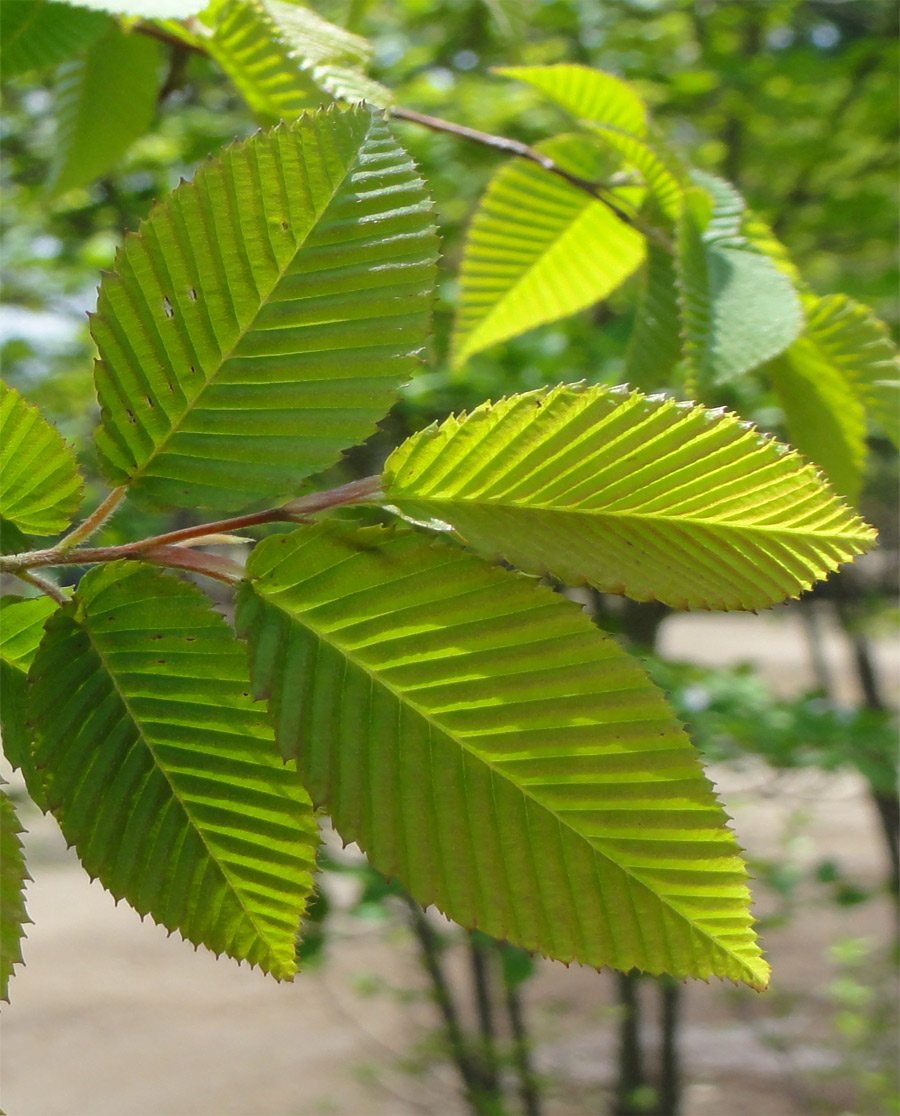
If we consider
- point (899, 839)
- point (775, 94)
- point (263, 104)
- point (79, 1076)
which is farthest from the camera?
point (899, 839)

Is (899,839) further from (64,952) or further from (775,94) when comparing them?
(64,952)

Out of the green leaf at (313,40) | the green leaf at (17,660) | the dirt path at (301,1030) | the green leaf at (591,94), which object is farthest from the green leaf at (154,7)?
the dirt path at (301,1030)

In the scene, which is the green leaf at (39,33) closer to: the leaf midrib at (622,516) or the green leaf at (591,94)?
the green leaf at (591,94)

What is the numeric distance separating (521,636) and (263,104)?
48 centimetres

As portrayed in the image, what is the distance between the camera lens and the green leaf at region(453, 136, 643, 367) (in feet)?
2.27

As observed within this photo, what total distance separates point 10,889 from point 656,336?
471mm

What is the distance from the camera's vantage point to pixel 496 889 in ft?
1.06

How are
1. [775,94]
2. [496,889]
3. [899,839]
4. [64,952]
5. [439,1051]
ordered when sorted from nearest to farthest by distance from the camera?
[496,889], [775,94], [439,1051], [899,839], [64,952]

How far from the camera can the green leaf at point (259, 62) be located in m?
0.64

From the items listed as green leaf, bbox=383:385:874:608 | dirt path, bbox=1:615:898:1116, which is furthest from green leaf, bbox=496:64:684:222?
dirt path, bbox=1:615:898:1116

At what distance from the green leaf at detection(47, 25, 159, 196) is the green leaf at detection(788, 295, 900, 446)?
50 centimetres

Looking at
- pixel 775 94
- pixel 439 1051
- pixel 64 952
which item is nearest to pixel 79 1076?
pixel 64 952

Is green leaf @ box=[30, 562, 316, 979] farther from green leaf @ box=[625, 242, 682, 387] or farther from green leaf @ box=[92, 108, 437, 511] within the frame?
green leaf @ box=[625, 242, 682, 387]

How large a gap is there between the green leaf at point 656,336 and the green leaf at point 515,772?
Result: 0.35 m
